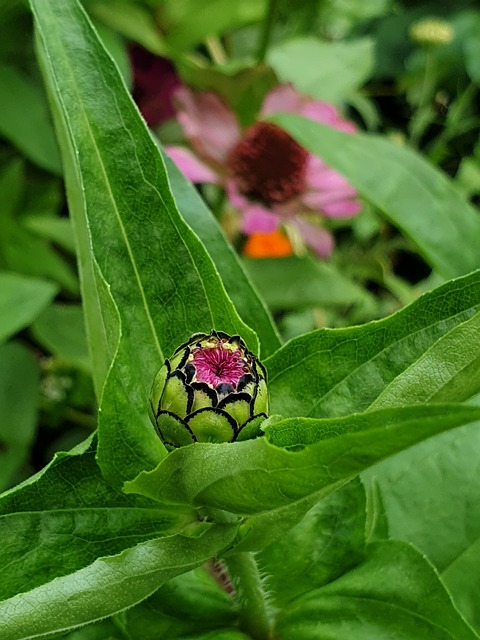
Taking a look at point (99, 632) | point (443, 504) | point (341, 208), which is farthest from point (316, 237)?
point (99, 632)

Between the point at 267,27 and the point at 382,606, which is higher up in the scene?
the point at 267,27

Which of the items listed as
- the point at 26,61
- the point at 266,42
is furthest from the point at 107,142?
the point at 26,61

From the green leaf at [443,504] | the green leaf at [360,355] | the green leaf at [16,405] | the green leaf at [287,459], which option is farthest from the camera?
the green leaf at [16,405]

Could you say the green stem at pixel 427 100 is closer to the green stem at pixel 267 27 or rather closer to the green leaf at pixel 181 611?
the green stem at pixel 267 27

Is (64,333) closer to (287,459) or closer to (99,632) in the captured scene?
(99,632)

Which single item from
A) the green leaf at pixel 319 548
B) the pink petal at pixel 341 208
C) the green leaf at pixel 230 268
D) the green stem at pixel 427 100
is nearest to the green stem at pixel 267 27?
the pink petal at pixel 341 208

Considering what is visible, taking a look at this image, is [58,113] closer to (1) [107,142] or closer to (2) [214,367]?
(1) [107,142]
